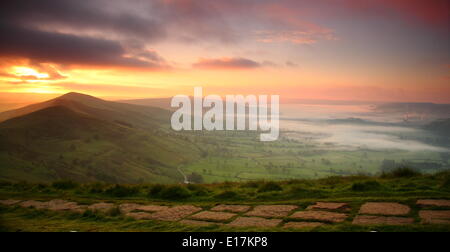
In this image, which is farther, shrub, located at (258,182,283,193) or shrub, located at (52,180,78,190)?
shrub, located at (52,180,78,190)

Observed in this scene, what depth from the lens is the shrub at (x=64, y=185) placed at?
1230 cm

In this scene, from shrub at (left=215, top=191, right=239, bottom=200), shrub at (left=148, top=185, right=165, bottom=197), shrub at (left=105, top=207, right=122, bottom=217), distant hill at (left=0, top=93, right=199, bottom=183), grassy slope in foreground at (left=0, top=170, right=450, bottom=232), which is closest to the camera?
grassy slope in foreground at (left=0, top=170, right=450, bottom=232)

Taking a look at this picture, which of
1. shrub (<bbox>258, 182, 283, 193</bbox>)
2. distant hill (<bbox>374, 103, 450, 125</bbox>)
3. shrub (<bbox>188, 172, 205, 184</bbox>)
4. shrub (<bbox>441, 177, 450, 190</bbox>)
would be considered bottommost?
shrub (<bbox>188, 172, 205, 184</bbox>)

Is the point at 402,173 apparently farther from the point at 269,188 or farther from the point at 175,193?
the point at 175,193

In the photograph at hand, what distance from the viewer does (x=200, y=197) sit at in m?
9.86

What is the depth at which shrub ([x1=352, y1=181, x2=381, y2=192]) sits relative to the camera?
9.35m

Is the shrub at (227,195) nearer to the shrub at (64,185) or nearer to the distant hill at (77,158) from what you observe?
the shrub at (64,185)

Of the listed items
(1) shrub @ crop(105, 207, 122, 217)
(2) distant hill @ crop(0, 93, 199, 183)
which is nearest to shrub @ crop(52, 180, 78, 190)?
(1) shrub @ crop(105, 207, 122, 217)

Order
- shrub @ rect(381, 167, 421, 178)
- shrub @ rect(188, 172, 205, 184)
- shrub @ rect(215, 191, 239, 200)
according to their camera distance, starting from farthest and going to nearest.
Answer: shrub @ rect(188, 172, 205, 184), shrub @ rect(381, 167, 421, 178), shrub @ rect(215, 191, 239, 200)

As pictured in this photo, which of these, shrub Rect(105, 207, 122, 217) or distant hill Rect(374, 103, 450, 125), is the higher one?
distant hill Rect(374, 103, 450, 125)

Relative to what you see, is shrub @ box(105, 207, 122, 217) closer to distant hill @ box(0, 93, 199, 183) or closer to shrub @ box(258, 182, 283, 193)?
shrub @ box(258, 182, 283, 193)

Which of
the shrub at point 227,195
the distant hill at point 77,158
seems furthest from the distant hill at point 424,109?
the shrub at point 227,195

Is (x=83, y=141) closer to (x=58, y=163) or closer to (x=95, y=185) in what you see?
(x=58, y=163)
